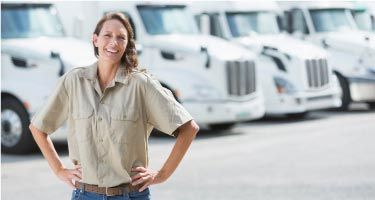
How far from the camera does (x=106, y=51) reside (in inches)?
153

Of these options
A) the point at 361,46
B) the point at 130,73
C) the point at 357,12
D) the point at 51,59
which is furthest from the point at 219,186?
the point at 357,12

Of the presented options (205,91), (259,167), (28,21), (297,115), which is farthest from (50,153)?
(297,115)

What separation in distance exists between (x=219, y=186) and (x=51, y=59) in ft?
12.3

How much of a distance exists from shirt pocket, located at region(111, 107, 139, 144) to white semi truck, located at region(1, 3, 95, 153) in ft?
26.3

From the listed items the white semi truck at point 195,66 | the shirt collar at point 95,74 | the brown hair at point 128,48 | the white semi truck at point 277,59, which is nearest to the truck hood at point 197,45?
the white semi truck at point 195,66

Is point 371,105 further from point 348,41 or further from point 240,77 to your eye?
point 240,77

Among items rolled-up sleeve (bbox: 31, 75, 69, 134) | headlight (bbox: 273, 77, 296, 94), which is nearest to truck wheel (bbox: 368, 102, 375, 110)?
headlight (bbox: 273, 77, 296, 94)

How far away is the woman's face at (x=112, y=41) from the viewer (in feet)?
12.8

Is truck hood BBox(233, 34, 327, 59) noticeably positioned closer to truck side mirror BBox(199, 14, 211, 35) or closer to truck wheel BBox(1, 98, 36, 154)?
truck side mirror BBox(199, 14, 211, 35)

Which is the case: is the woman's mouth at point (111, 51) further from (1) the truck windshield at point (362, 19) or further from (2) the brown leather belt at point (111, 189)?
(1) the truck windshield at point (362, 19)

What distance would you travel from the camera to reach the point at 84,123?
3830 millimetres

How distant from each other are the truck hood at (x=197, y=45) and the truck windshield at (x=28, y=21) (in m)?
1.90

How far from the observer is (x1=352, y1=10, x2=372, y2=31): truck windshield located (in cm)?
1992

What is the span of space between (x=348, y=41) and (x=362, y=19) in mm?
2035
